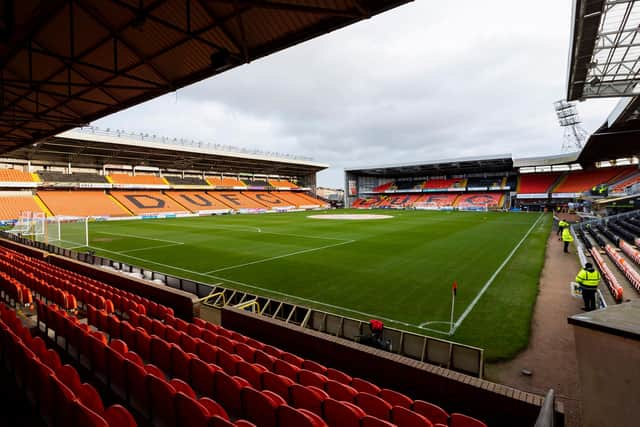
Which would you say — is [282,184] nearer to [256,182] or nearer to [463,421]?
[256,182]

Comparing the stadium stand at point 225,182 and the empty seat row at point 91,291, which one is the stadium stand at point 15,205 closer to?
the stadium stand at point 225,182

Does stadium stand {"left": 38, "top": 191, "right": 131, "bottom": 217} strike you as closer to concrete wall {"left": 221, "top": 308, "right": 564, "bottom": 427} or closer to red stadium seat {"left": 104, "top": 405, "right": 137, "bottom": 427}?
concrete wall {"left": 221, "top": 308, "right": 564, "bottom": 427}

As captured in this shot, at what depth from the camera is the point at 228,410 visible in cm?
336

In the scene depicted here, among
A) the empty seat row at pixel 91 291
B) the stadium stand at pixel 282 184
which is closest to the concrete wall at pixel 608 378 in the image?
the empty seat row at pixel 91 291

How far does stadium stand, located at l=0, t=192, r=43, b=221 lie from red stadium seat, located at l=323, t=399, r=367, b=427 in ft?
146

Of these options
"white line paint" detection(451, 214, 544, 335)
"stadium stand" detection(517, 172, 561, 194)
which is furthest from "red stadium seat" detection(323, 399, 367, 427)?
"stadium stand" detection(517, 172, 561, 194)

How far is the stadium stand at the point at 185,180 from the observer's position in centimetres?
5625

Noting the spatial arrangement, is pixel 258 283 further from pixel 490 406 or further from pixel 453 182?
pixel 453 182

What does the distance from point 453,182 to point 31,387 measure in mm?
74544

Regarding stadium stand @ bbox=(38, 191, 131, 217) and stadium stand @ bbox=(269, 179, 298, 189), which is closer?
stadium stand @ bbox=(38, 191, 131, 217)

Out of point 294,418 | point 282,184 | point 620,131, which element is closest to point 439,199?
point 282,184

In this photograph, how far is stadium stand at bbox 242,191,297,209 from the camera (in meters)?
62.5

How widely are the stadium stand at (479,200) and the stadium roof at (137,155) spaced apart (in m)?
34.4

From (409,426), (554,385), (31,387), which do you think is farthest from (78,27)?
(554,385)
